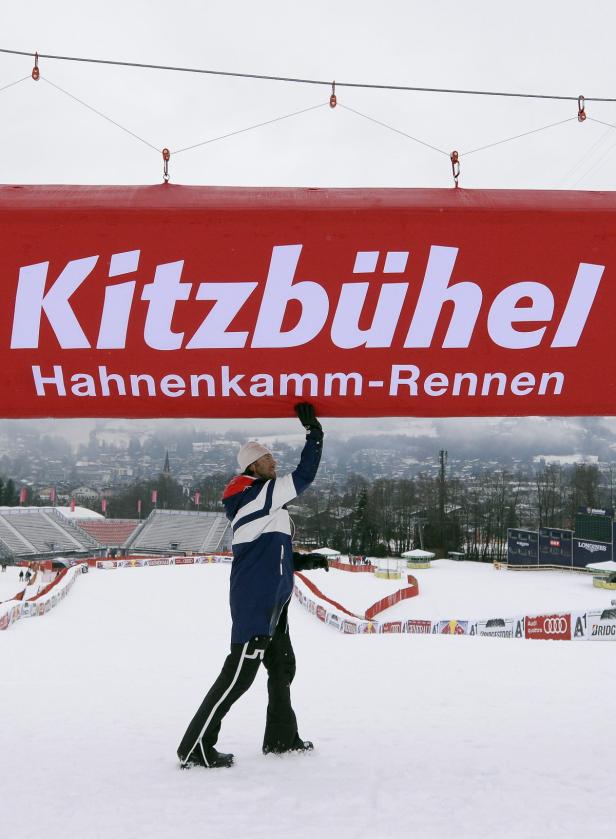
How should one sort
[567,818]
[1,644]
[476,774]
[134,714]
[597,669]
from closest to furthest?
[567,818], [476,774], [134,714], [597,669], [1,644]

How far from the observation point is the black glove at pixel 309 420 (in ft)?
11.5

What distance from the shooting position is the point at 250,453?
11.6ft

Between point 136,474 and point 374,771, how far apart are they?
286 feet

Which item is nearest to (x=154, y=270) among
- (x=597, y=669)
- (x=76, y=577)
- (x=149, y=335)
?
(x=149, y=335)

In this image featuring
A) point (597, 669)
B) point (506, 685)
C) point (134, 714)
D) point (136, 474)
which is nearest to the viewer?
point (134, 714)

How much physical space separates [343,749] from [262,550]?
114cm

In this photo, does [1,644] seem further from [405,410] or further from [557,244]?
[557,244]

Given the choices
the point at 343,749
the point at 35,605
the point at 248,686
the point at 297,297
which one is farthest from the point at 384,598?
the point at 297,297

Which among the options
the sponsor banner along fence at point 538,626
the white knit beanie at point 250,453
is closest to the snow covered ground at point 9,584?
the sponsor banner along fence at point 538,626

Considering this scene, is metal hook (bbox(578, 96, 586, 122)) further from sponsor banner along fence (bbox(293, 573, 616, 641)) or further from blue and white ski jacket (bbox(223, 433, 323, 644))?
sponsor banner along fence (bbox(293, 573, 616, 641))

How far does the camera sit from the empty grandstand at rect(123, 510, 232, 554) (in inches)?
2254

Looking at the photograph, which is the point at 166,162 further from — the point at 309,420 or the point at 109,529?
the point at 109,529

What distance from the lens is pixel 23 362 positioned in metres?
3.53

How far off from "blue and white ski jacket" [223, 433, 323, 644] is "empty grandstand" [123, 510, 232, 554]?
177ft
